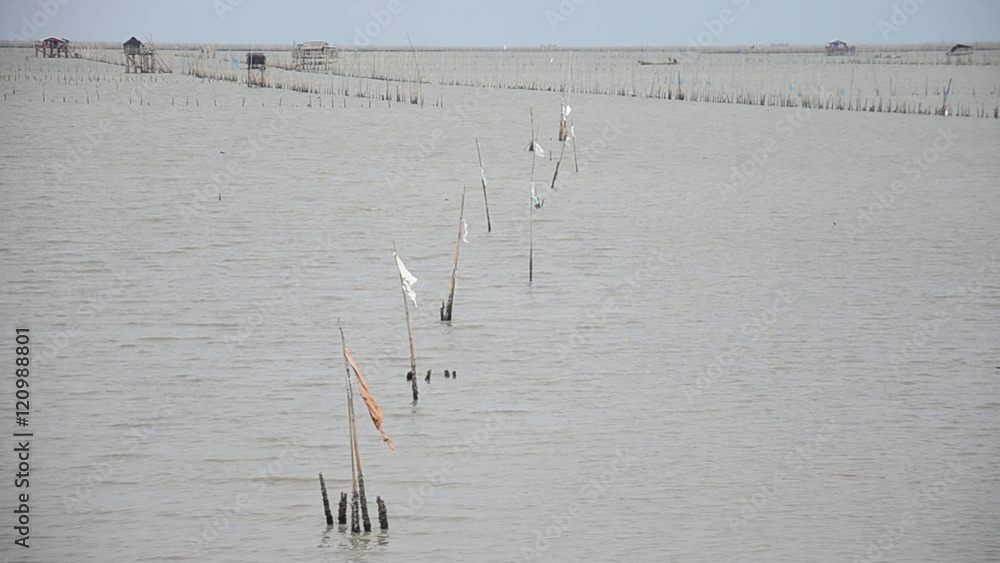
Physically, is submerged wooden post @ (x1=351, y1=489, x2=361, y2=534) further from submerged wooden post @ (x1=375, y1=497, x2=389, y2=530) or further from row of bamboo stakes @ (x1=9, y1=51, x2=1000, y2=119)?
row of bamboo stakes @ (x1=9, y1=51, x2=1000, y2=119)

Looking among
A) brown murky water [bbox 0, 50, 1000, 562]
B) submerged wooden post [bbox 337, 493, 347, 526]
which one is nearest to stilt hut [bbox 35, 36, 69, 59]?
brown murky water [bbox 0, 50, 1000, 562]

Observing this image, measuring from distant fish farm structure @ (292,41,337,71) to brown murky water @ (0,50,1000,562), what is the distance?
1266 inches

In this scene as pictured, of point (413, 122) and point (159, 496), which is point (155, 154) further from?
point (159, 496)

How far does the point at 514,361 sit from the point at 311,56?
43932 mm

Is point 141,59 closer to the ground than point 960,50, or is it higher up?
closer to the ground

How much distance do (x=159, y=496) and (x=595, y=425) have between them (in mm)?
2278

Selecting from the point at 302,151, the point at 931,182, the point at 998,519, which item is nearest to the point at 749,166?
the point at 931,182

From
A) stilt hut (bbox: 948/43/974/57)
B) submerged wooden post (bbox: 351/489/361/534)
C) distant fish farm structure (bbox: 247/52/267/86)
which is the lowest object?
submerged wooden post (bbox: 351/489/361/534)

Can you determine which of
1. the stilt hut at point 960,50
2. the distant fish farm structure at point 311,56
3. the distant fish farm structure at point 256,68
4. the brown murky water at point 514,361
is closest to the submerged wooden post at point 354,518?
the brown murky water at point 514,361

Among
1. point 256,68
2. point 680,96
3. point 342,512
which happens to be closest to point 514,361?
point 342,512

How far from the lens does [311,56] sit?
5062 cm

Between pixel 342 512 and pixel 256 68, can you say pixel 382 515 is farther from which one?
pixel 256 68

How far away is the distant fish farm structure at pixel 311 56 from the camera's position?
49469 millimetres

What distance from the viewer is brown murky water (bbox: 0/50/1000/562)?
18.5 ft
